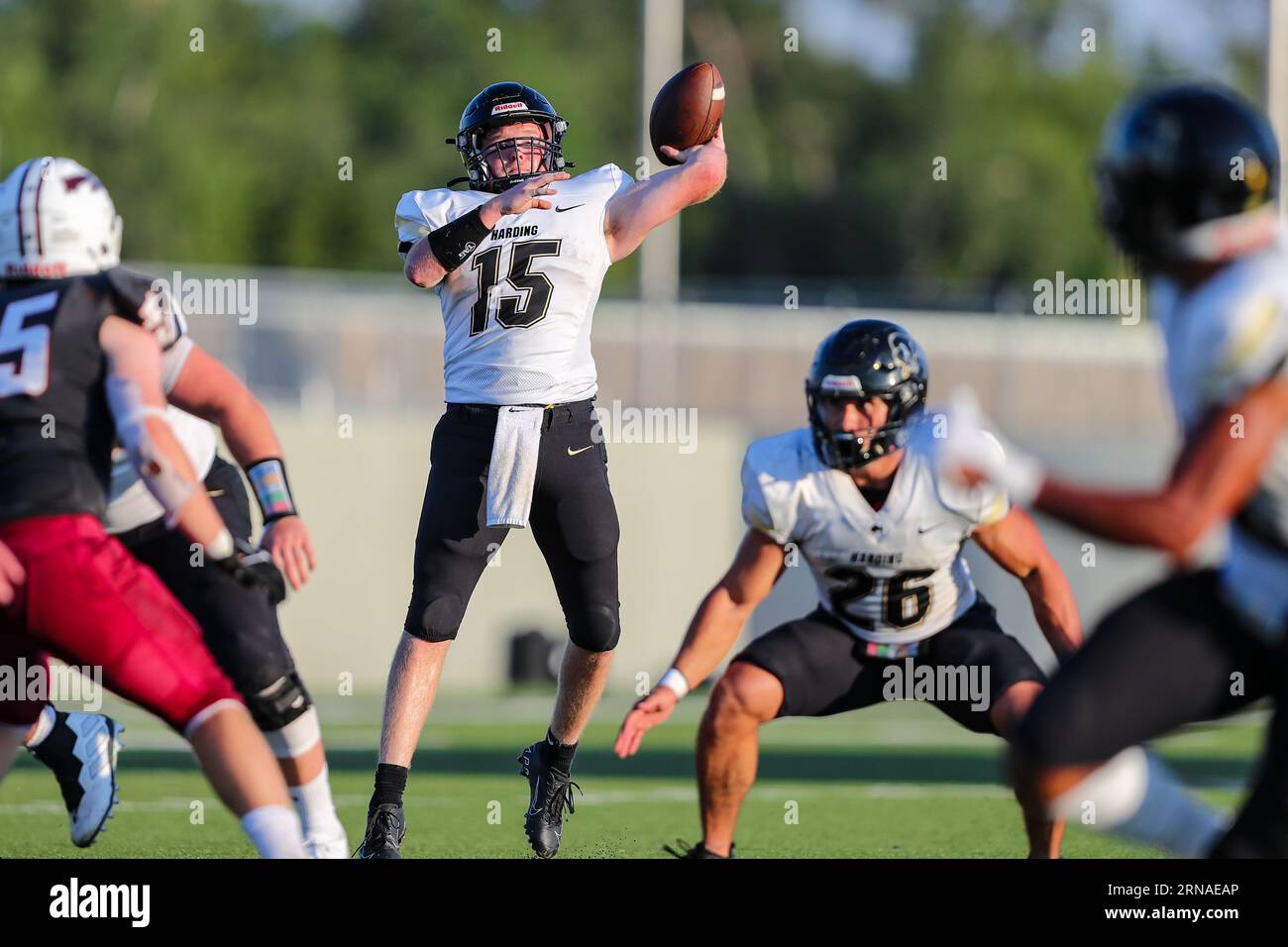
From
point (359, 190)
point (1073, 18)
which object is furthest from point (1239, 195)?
point (1073, 18)

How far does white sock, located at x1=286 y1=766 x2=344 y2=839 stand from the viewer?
15.4ft

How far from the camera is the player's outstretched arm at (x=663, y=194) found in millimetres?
5742

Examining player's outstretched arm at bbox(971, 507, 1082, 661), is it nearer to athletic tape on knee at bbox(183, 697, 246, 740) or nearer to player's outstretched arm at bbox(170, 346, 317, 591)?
player's outstretched arm at bbox(170, 346, 317, 591)

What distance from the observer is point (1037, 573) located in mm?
5211

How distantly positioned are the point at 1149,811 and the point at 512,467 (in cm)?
219

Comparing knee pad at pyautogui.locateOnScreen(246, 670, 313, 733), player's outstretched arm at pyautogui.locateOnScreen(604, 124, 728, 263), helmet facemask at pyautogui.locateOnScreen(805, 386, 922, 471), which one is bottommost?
knee pad at pyautogui.locateOnScreen(246, 670, 313, 733)

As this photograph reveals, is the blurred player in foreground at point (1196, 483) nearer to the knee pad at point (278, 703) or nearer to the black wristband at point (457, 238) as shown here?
the knee pad at point (278, 703)

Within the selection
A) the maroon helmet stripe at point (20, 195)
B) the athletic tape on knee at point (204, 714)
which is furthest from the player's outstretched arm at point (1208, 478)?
the maroon helmet stripe at point (20, 195)

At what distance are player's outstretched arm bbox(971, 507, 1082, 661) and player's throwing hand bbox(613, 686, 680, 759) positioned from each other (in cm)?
98

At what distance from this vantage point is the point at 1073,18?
144 feet

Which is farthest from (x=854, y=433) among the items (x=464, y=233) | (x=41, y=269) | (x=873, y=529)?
(x=41, y=269)

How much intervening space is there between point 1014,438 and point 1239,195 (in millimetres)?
10886

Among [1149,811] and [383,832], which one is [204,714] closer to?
[383,832]

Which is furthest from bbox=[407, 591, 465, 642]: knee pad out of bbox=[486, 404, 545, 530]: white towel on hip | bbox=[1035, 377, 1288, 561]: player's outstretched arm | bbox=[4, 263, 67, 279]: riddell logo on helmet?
bbox=[1035, 377, 1288, 561]: player's outstretched arm
